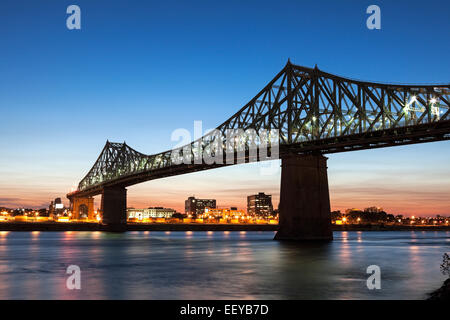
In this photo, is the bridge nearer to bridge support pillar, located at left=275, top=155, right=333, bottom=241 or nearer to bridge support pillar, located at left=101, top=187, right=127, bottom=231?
bridge support pillar, located at left=275, top=155, right=333, bottom=241

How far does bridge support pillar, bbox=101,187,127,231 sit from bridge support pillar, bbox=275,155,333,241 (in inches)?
2629

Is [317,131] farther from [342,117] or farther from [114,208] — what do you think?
[114,208]

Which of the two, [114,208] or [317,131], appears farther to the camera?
[114,208]

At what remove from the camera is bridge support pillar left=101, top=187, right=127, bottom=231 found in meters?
121

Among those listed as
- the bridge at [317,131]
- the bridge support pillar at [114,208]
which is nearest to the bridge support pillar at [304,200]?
the bridge at [317,131]

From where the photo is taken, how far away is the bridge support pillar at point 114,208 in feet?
396

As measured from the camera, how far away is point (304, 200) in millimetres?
59875

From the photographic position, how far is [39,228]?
138 metres

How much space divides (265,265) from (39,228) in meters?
Answer: 117

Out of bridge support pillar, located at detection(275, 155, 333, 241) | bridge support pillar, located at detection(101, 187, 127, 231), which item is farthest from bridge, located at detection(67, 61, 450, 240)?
bridge support pillar, located at detection(101, 187, 127, 231)

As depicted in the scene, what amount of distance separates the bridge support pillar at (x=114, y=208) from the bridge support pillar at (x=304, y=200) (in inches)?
2629

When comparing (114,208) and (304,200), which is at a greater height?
(304,200)

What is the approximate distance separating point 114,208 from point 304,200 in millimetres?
71032

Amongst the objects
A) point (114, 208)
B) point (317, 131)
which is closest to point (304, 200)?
point (317, 131)
